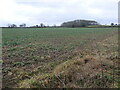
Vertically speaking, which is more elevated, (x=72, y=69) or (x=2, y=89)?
(x=72, y=69)

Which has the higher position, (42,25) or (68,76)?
(42,25)

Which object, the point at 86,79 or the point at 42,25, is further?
the point at 42,25

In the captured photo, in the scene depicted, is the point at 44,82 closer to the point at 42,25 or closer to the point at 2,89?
the point at 2,89

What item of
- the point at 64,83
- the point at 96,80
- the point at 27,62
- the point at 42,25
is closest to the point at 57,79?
the point at 64,83

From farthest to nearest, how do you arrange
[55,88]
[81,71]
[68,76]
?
[81,71] < [68,76] < [55,88]

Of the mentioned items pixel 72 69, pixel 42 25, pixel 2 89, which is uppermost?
pixel 42 25

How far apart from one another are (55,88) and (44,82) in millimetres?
455

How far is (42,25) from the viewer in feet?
353

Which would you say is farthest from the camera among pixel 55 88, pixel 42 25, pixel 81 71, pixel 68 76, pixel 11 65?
pixel 42 25

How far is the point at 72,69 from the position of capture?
19.1 feet

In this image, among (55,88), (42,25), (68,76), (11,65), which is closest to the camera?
(55,88)

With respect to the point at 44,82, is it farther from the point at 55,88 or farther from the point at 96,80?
the point at 96,80

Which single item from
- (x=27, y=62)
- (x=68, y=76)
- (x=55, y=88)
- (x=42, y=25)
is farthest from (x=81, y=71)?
(x=42, y=25)

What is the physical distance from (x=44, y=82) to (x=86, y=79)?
1318mm
